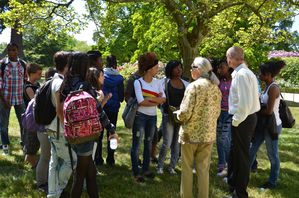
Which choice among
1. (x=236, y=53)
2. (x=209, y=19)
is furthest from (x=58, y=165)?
(x=209, y=19)

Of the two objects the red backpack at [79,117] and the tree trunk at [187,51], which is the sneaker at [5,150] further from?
the tree trunk at [187,51]

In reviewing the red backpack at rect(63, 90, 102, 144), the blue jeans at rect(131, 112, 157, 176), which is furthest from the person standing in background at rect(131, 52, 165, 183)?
the red backpack at rect(63, 90, 102, 144)

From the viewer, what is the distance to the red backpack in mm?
3816

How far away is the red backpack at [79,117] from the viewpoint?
3816 mm

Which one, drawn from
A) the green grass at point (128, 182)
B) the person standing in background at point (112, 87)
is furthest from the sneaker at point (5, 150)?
the person standing in background at point (112, 87)

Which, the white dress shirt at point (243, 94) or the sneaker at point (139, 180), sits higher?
the white dress shirt at point (243, 94)

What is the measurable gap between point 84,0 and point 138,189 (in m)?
7.00

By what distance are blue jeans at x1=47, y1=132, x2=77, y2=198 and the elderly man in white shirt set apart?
81.3 inches

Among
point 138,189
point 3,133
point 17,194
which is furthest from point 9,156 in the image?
point 138,189

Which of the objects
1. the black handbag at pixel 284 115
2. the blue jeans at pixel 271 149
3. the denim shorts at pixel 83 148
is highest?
the black handbag at pixel 284 115

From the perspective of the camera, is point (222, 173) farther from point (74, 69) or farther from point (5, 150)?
point (5, 150)

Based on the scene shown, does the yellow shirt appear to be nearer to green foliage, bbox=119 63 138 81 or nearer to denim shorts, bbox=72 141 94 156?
denim shorts, bbox=72 141 94 156

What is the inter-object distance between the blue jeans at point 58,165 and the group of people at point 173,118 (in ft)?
0.04

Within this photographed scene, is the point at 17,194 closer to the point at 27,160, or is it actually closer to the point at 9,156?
the point at 27,160
